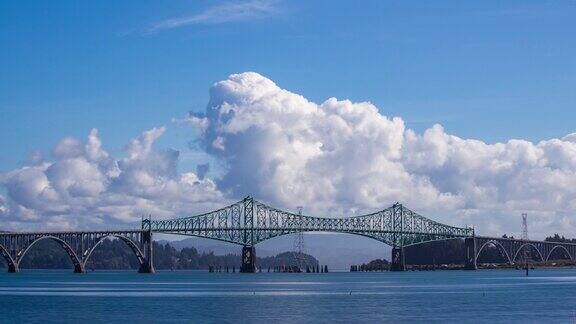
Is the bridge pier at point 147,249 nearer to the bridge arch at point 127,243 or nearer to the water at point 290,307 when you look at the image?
the bridge arch at point 127,243

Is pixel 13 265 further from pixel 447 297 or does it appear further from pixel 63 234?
pixel 447 297

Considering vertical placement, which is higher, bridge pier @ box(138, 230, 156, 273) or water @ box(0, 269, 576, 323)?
bridge pier @ box(138, 230, 156, 273)

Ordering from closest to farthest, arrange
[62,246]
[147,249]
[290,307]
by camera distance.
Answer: [290,307] < [62,246] < [147,249]

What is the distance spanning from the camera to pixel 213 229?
199 meters

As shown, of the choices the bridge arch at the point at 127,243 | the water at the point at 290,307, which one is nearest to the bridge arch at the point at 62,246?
the bridge arch at the point at 127,243

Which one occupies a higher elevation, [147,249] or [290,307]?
[147,249]

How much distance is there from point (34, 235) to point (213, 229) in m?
36.1

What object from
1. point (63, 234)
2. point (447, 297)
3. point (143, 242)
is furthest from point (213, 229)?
point (447, 297)

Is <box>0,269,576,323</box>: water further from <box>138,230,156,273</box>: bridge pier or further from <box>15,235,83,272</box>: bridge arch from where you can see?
<box>138,230,156,273</box>: bridge pier

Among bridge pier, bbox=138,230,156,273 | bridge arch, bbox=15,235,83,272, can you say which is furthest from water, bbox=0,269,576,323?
bridge pier, bbox=138,230,156,273

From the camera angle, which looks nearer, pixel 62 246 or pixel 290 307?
pixel 290 307

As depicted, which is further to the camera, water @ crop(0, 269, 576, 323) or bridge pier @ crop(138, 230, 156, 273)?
bridge pier @ crop(138, 230, 156, 273)

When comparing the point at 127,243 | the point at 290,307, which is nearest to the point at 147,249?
the point at 127,243

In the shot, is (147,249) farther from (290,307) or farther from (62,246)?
(290,307)
